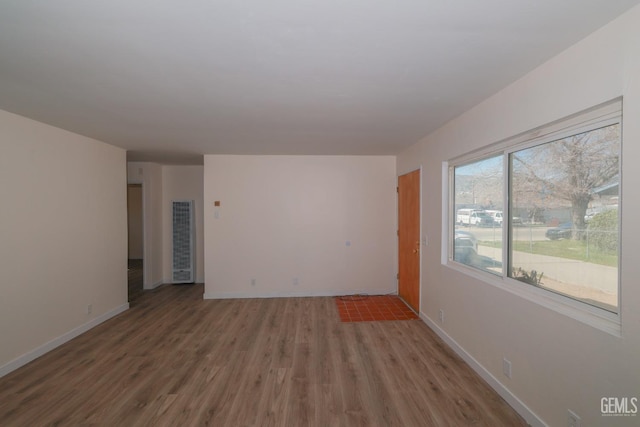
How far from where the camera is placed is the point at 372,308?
14.2 ft

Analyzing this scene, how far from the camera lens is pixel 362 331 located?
11.5 ft

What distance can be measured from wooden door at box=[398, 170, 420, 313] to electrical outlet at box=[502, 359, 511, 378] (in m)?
1.77

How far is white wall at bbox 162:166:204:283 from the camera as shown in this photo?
5828 millimetres

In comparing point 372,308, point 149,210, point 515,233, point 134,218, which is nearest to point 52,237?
point 149,210

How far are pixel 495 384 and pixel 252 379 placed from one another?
212 cm

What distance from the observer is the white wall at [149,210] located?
17.7ft

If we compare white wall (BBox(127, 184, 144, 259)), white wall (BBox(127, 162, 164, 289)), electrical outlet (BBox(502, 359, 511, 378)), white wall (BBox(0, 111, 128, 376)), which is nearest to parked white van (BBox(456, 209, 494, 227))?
electrical outlet (BBox(502, 359, 511, 378))

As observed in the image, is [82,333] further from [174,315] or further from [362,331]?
[362,331]

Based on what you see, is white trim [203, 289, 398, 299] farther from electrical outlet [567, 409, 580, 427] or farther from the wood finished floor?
electrical outlet [567, 409, 580, 427]

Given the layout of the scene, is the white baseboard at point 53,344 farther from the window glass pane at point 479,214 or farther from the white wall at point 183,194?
the window glass pane at point 479,214

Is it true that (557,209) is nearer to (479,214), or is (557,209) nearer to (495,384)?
(479,214)

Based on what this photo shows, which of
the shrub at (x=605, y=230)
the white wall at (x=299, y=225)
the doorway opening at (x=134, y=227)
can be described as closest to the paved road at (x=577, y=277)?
the shrub at (x=605, y=230)

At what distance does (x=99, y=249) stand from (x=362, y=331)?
3759 millimetres

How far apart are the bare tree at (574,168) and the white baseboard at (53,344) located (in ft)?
16.1
